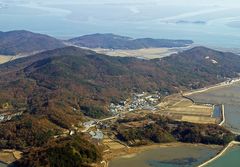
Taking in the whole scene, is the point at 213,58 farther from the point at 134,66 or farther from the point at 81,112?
the point at 81,112

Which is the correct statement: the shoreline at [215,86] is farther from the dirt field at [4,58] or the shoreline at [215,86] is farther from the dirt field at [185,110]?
the dirt field at [4,58]

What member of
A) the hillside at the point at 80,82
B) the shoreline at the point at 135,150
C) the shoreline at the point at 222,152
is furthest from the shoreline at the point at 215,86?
the shoreline at the point at 135,150

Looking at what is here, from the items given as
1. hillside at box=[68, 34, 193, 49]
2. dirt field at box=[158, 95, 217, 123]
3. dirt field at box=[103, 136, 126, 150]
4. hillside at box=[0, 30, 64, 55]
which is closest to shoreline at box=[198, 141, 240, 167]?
dirt field at box=[103, 136, 126, 150]

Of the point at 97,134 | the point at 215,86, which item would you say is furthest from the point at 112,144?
the point at 215,86

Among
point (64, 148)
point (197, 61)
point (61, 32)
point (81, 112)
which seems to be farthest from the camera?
point (61, 32)

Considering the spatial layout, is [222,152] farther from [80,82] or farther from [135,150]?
[80,82]

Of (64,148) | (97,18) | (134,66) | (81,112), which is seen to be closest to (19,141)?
(64,148)
